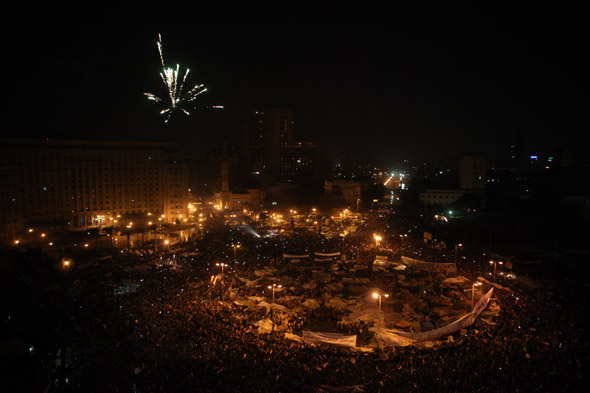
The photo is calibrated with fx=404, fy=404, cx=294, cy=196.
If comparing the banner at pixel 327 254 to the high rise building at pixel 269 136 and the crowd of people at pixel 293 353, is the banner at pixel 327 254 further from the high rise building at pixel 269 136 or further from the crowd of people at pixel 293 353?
the high rise building at pixel 269 136

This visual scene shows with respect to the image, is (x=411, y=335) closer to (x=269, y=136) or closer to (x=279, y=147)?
(x=279, y=147)

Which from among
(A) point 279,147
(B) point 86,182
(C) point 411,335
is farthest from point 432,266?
(A) point 279,147

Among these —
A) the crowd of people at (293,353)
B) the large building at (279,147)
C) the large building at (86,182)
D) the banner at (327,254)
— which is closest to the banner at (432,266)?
the crowd of people at (293,353)

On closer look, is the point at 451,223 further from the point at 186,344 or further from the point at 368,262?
the point at 186,344

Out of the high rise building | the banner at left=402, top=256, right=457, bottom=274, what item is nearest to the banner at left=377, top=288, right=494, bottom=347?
the banner at left=402, top=256, right=457, bottom=274

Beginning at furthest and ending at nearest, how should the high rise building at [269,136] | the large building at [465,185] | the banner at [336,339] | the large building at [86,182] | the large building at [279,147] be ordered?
the large building at [279,147] < the high rise building at [269,136] < the large building at [465,185] < the large building at [86,182] < the banner at [336,339]

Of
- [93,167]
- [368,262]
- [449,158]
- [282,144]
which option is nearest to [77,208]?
[93,167]

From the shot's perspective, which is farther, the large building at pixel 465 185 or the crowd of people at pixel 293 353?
the large building at pixel 465 185
